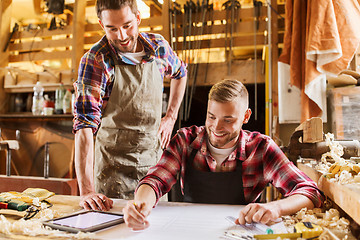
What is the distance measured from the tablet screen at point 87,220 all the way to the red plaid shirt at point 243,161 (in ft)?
0.80

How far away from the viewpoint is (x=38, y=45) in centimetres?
373

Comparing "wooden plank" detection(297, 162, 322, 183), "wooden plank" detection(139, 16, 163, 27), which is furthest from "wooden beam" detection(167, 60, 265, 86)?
"wooden plank" detection(297, 162, 322, 183)

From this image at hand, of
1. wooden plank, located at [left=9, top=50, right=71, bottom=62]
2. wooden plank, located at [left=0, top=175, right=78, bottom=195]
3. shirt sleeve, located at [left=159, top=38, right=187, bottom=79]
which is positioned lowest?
wooden plank, located at [left=0, top=175, right=78, bottom=195]

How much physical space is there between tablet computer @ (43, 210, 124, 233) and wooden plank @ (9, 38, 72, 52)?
114 inches

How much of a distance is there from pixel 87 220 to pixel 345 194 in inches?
30.8

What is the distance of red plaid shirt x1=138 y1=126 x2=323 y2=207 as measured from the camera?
1.32 m

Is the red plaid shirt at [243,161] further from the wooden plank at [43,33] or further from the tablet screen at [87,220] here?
the wooden plank at [43,33]

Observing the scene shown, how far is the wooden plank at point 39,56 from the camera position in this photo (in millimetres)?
3587

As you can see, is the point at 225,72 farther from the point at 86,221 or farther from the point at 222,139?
the point at 86,221

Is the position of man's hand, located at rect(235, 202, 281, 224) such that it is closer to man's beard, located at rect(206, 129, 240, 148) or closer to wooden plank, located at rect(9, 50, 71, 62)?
man's beard, located at rect(206, 129, 240, 148)

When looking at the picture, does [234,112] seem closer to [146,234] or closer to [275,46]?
[146,234]

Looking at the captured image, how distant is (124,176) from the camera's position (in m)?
1.67

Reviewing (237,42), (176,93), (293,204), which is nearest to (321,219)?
(293,204)

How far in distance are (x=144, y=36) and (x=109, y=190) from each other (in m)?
0.86
